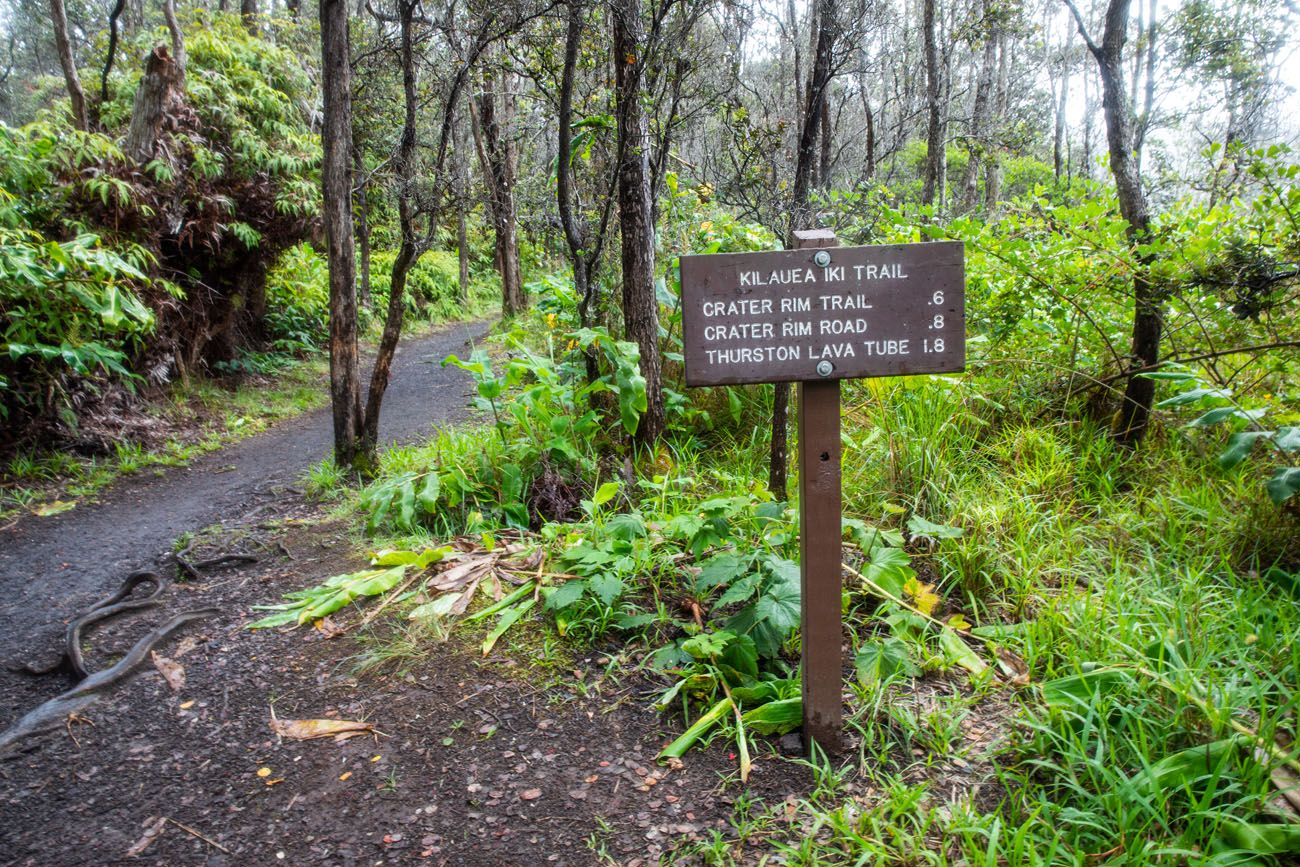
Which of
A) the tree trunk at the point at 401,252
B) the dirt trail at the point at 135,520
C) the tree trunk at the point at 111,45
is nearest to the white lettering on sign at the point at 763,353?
the dirt trail at the point at 135,520

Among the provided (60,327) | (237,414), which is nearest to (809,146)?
(60,327)

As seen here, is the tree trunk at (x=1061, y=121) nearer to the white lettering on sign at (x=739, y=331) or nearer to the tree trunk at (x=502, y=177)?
the tree trunk at (x=502, y=177)

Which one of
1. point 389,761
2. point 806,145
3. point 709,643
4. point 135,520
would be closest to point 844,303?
point 709,643

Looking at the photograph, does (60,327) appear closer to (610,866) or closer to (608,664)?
(608,664)

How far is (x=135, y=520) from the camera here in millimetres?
4996

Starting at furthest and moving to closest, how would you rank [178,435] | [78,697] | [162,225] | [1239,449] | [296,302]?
1. [296,302]
2. [162,225]
3. [178,435]
4. [78,697]
5. [1239,449]

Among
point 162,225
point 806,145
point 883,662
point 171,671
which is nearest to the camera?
point 883,662

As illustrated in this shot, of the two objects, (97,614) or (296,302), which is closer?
(97,614)

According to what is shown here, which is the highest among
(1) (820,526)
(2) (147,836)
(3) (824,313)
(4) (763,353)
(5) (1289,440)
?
(3) (824,313)

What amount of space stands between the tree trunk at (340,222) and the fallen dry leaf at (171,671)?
240 cm

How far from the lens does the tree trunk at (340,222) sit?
4.96 metres

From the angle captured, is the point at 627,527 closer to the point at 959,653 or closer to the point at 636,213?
the point at 959,653

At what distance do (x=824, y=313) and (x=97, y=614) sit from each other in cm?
362

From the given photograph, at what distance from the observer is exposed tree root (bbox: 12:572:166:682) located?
310cm
